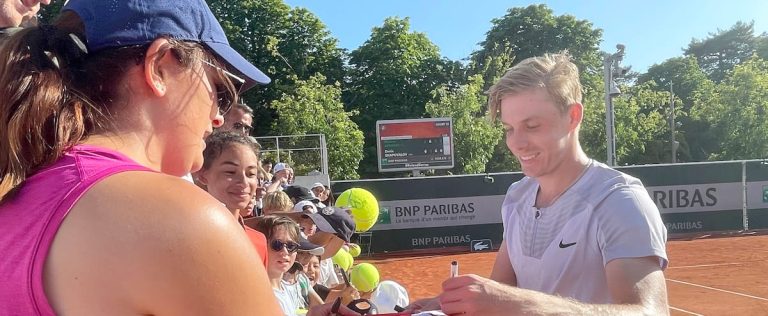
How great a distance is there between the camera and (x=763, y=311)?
9.75 metres

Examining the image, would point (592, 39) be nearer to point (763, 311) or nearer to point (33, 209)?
point (763, 311)

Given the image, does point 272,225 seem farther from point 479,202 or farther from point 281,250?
point 479,202

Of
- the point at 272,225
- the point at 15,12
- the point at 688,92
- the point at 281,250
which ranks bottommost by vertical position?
the point at 281,250

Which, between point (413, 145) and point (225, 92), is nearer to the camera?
point (225, 92)

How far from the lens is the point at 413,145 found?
1023 inches

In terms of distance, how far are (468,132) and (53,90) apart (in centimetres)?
3108

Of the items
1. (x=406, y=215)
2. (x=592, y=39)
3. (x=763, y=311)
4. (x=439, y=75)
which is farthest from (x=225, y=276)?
(x=592, y=39)

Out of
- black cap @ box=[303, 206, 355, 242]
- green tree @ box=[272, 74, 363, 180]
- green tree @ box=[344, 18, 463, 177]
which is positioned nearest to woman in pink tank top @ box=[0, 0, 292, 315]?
black cap @ box=[303, 206, 355, 242]

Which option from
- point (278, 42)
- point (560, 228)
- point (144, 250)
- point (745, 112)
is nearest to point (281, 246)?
point (560, 228)

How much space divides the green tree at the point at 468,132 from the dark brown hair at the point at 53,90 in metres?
30.6

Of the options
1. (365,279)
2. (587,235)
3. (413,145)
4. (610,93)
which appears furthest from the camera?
(413,145)

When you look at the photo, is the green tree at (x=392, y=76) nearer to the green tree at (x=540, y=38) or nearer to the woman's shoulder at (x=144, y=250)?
the green tree at (x=540, y=38)

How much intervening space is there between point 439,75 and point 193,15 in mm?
40055

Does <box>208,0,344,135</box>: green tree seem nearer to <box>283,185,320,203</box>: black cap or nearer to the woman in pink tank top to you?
<box>283,185,320,203</box>: black cap
